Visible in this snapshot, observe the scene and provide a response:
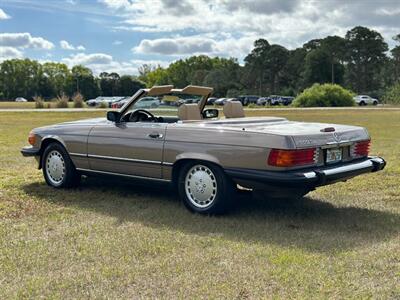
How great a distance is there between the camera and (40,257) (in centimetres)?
426

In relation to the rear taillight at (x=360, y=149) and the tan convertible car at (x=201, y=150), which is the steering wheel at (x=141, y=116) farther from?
the rear taillight at (x=360, y=149)

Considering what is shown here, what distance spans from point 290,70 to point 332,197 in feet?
271

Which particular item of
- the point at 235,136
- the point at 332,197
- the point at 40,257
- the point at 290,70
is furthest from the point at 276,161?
the point at 290,70

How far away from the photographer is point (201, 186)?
Answer: 5535 mm

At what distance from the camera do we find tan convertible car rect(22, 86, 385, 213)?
5.04 metres

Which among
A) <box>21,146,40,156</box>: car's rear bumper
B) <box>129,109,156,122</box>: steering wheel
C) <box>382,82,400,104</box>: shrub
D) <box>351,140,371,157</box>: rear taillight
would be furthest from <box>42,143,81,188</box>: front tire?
<box>382,82,400,104</box>: shrub

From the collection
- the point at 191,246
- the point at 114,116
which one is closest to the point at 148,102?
the point at 114,116

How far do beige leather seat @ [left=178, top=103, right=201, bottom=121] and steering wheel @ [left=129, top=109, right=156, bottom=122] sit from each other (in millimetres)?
486

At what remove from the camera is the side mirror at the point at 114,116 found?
6.37 m

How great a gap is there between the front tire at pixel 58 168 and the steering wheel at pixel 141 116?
1108mm

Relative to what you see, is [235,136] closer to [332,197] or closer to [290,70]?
[332,197]

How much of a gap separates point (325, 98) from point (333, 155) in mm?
49273

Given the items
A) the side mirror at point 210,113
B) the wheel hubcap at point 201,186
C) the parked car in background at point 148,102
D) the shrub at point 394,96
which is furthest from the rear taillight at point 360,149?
the shrub at point 394,96

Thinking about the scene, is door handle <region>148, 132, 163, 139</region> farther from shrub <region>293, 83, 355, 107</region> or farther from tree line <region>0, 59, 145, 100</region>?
tree line <region>0, 59, 145, 100</region>
